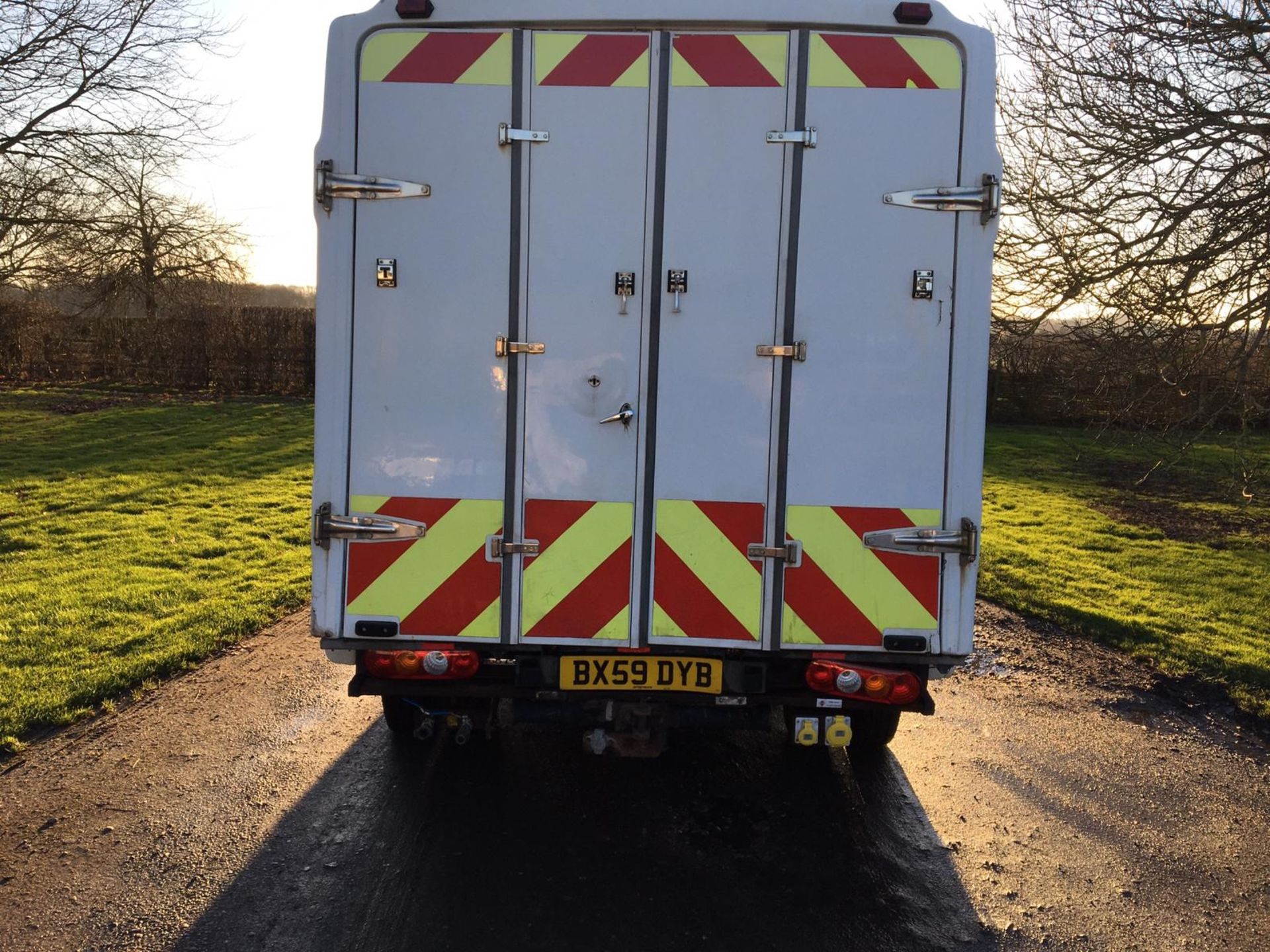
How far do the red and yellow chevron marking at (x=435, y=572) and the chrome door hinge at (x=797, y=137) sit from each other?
1.68m

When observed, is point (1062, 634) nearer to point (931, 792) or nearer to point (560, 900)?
point (931, 792)

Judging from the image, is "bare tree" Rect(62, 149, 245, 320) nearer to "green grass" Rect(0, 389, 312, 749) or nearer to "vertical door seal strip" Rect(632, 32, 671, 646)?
"green grass" Rect(0, 389, 312, 749)

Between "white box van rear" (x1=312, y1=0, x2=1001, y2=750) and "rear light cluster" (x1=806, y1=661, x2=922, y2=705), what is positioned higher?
"white box van rear" (x1=312, y1=0, x2=1001, y2=750)

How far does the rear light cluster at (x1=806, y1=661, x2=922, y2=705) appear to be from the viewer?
11.5ft

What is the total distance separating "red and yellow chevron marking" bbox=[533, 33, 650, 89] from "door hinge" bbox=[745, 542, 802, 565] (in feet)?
5.73

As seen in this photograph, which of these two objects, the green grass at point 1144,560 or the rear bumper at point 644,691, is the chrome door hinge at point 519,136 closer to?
the rear bumper at point 644,691

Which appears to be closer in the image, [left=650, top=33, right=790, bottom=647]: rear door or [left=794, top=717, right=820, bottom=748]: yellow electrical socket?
[left=650, top=33, right=790, bottom=647]: rear door

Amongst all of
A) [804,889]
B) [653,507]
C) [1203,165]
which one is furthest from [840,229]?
[1203,165]

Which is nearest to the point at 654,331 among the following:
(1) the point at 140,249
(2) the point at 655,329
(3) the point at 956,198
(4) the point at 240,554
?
(2) the point at 655,329

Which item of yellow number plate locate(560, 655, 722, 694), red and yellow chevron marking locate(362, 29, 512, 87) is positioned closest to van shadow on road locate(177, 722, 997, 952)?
yellow number plate locate(560, 655, 722, 694)

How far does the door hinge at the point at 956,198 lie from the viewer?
10.8ft

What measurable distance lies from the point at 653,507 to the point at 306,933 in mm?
1854

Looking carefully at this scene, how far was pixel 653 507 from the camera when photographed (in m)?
3.47

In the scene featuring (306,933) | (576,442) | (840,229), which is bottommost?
(306,933)
